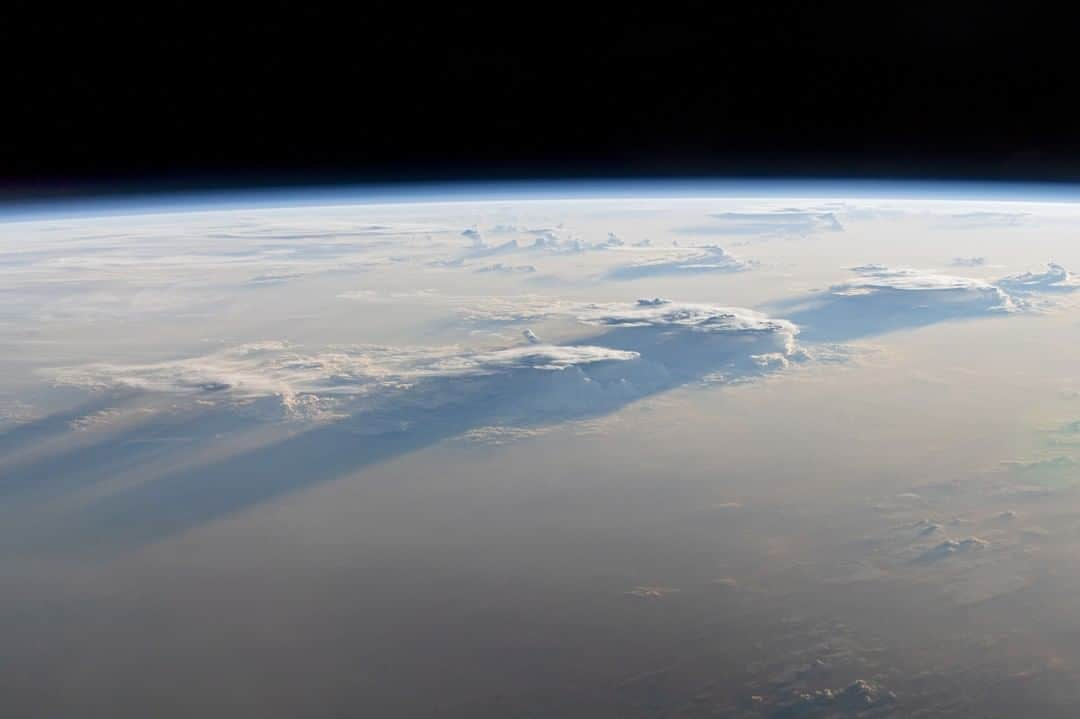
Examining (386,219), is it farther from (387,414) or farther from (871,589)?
(871,589)

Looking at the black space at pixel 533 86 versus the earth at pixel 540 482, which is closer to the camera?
the black space at pixel 533 86

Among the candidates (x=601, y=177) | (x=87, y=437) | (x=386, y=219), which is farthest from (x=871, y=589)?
(x=386, y=219)

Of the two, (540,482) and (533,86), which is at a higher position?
(533,86)

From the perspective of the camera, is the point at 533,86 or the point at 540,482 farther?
the point at 540,482

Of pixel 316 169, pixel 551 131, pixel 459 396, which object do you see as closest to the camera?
pixel 551 131
